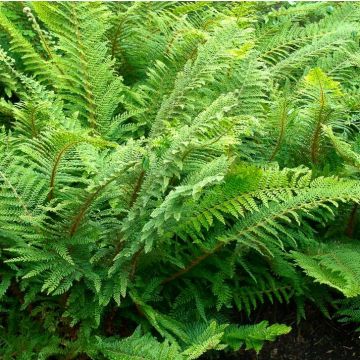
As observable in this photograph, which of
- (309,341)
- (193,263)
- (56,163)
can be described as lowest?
(309,341)

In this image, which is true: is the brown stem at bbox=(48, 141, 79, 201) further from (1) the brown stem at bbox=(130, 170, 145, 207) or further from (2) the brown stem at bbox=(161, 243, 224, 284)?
(2) the brown stem at bbox=(161, 243, 224, 284)

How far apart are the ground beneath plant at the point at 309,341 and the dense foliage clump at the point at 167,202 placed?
68 mm

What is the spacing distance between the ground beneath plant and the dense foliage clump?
2.7 inches

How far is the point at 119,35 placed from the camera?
3209mm

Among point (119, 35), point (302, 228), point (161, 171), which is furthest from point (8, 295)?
point (119, 35)

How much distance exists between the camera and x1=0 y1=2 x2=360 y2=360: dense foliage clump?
2115mm

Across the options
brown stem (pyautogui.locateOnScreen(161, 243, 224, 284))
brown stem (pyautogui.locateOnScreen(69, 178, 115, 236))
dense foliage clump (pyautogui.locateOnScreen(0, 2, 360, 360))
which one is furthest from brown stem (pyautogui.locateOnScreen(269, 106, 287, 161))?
brown stem (pyautogui.locateOnScreen(69, 178, 115, 236))

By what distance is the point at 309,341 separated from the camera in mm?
2500

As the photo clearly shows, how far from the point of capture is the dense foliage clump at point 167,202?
2.12m

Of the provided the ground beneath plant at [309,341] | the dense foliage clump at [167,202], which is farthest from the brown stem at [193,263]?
the ground beneath plant at [309,341]

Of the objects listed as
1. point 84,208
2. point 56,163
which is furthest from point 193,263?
point 56,163

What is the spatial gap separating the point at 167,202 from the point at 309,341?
977 millimetres

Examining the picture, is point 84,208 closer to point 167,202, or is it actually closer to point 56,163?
point 56,163

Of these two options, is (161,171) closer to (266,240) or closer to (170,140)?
(170,140)
